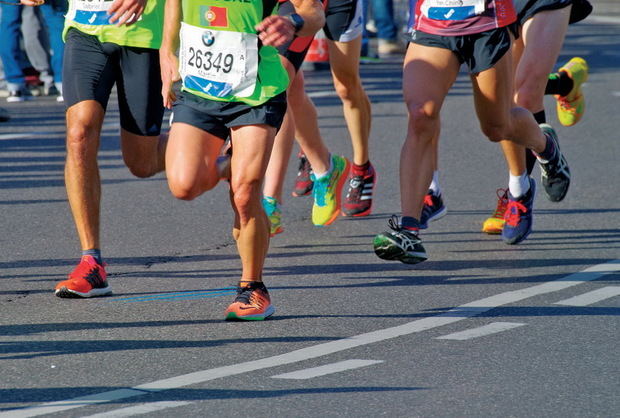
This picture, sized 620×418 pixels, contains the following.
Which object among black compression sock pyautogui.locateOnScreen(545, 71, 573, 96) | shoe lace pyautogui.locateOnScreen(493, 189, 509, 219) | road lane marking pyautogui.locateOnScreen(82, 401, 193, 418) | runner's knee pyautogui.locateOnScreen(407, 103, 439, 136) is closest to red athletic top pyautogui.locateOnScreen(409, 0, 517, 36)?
runner's knee pyautogui.locateOnScreen(407, 103, 439, 136)

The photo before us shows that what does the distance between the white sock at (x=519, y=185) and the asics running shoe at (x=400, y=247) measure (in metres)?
1.22

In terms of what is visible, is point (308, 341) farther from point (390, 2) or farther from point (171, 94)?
point (390, 2)

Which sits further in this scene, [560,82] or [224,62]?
[560,82]

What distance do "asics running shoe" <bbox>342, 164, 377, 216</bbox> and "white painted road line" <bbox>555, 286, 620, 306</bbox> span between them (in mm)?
2330

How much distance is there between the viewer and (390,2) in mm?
19562

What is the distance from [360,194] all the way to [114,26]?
2.69 m

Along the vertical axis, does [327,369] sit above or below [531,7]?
below

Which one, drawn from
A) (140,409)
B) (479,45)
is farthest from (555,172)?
(140,409)

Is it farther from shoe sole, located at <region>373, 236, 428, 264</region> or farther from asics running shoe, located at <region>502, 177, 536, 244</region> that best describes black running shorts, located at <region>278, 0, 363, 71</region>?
shoe sole, located at <region>373, 236, 428, 264</region>

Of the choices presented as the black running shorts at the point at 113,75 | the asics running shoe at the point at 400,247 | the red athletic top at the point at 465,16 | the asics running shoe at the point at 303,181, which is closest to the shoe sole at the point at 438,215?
the asics running shoe at the point at 303,181

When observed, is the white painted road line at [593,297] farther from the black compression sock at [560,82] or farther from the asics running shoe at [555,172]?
the black compression sock at [560,82]

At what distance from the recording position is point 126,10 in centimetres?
629

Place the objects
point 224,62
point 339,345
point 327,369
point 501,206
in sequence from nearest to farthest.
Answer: point 327,369, point 339,345, point 224,62, point 501,206

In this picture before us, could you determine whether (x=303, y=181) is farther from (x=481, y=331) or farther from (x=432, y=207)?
(x=481, y=331)
